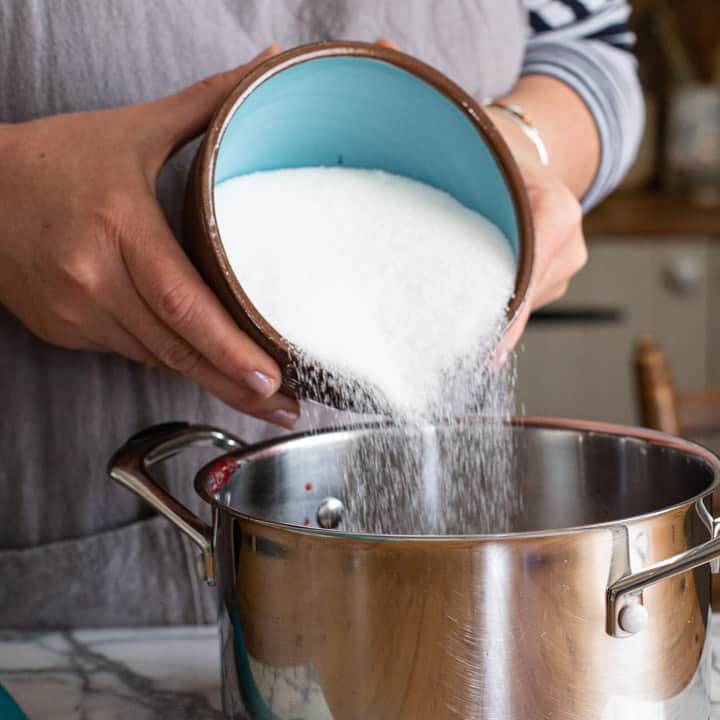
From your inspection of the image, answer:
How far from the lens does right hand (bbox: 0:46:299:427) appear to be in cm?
50

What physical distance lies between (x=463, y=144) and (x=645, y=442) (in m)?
0.18

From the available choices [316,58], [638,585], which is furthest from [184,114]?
[638,585]

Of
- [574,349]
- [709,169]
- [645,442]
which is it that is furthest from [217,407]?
[709,169]

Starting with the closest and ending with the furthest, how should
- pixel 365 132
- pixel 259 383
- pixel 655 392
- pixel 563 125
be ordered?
pixel 259 383
pixel 365 132
pixel 563 125
pixel 655 392

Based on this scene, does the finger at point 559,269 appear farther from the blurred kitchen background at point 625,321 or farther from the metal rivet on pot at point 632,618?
the blurred kitchen background at point 625,321

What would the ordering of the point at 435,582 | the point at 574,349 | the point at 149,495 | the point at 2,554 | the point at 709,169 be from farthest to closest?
the point at 709,169, the point at 574,349, the point at 2,554, the point at 149,495, the point at 435,582

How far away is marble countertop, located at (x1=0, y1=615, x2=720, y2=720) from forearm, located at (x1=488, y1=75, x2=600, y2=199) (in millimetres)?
316

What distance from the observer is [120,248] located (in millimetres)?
512

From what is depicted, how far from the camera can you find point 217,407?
702 millimetres

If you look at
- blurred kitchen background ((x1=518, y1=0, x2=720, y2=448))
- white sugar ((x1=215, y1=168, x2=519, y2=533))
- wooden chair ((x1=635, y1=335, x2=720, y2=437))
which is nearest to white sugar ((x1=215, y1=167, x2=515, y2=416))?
white sugar ((x1=215, y1=168, x2=519, y2=533))

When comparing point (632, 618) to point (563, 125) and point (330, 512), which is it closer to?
point (330, 512)

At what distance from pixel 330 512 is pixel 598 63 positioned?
0.39 m

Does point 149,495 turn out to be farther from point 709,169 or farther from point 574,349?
point 709,169

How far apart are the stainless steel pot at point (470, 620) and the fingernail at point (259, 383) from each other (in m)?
0.06
